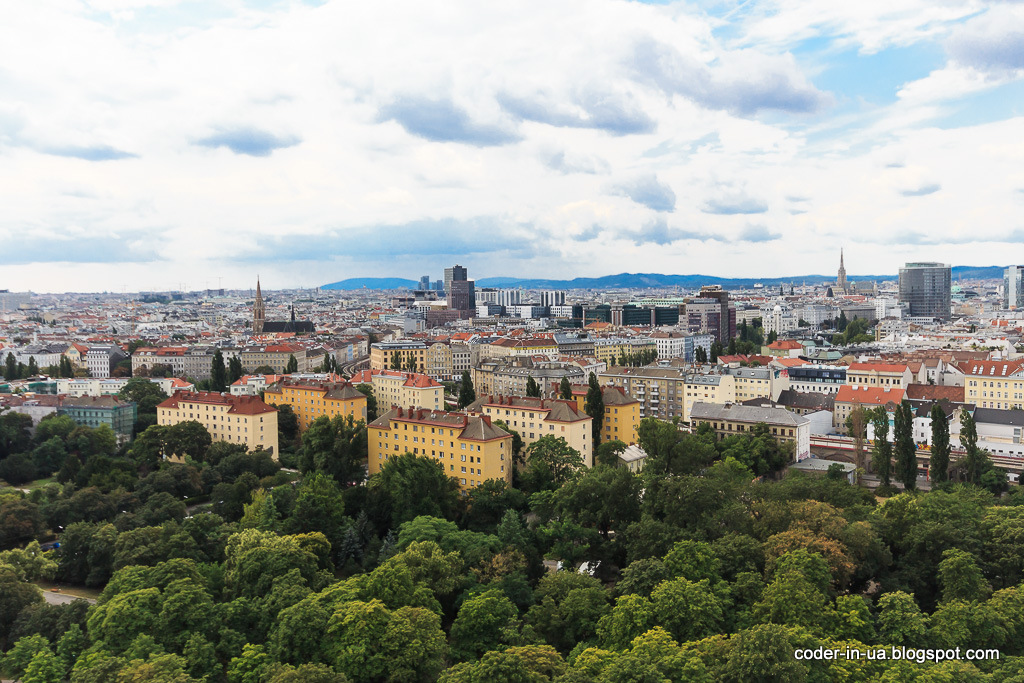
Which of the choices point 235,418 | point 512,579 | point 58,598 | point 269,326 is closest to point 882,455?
point 512,579

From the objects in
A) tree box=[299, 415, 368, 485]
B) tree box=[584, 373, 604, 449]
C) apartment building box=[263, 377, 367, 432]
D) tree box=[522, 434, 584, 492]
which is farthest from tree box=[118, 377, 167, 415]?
tree box=[522, 434, 584, 492]

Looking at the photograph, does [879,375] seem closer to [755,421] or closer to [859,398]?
[859,398]

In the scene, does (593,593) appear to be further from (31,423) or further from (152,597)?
(31,423)

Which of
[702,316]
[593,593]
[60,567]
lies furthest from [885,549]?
[702,316]

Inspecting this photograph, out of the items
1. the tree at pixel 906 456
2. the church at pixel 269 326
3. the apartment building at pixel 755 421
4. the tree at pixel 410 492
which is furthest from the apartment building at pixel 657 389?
the church at pixel 269 326

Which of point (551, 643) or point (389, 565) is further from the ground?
point (389, 565)

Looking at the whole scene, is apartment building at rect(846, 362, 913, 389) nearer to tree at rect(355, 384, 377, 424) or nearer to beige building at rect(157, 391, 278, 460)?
tree at rect(355, 384, 377, 424)
